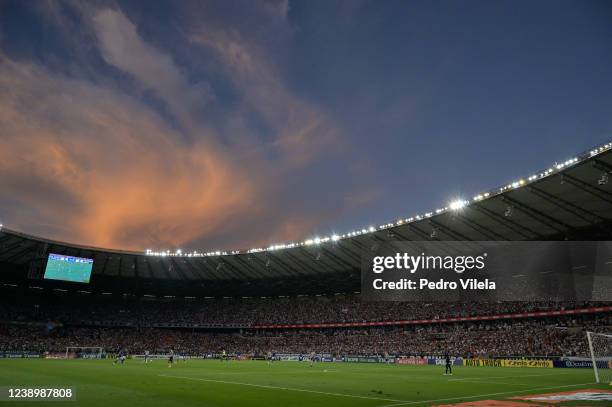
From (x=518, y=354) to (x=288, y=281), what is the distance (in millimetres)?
45596

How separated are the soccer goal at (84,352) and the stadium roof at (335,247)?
12434 mm

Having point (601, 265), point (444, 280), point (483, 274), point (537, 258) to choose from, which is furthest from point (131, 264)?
point (601, 265)

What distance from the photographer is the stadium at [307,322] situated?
23.0m

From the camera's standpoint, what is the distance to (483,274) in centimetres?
6762

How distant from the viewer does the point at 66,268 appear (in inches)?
2534

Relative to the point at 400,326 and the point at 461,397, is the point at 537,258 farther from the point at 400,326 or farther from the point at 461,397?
the point at 461,397

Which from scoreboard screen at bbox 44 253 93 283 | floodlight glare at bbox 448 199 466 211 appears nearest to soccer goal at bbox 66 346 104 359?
scoreboard screen at bbox 44 253 93 283

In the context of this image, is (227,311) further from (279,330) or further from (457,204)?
(457,204)

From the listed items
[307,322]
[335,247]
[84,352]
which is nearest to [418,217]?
[335,247]

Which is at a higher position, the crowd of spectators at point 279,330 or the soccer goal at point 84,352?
the crowd of spectators at point 279,330

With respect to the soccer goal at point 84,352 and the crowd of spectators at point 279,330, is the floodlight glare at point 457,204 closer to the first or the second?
the crowd of spectators at point 279,330

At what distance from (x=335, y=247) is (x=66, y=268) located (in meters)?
38.2

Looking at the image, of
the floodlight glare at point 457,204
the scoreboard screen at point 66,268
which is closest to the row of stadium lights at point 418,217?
the floodlight glare at point 457,204

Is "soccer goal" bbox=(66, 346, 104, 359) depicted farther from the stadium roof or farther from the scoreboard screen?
the stadium roof
